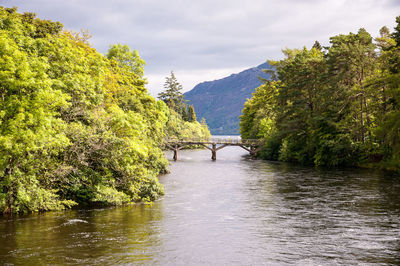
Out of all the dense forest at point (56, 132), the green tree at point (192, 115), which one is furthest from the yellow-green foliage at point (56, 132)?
the green tree at point (192, 115)

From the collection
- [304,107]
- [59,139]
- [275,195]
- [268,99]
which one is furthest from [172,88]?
[59,139]

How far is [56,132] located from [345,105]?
38012 millimetres

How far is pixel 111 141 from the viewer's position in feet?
76.7

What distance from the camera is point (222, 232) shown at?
18922 millimetres

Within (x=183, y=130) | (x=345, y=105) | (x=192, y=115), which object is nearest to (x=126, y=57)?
(x=345, y=105)

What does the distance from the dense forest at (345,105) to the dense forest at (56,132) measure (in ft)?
75.5

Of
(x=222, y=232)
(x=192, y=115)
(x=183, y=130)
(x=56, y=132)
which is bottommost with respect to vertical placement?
(x=222, y=232)

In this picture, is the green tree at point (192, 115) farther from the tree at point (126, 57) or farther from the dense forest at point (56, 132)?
the dense forest at point (56, 132)

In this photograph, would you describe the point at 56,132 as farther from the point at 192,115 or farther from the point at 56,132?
the point at 192,115

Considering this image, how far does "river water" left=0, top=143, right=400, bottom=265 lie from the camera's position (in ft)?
48.3

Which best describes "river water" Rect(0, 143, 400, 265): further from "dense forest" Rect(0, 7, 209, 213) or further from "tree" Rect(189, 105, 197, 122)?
"tree" Rect(189, 105, 197, 122)

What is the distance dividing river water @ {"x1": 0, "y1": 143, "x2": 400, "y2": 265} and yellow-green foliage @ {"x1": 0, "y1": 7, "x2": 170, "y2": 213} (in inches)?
61.0

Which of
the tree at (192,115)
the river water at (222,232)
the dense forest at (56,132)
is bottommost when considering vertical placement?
the river water at (222,232)

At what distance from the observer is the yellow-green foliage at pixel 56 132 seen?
18156mm
